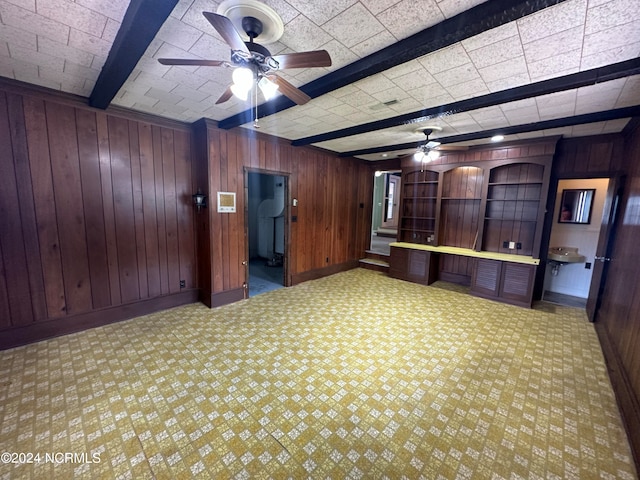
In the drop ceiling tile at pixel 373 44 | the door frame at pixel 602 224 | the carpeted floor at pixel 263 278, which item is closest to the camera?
the drop ceiling tile at pixel 373 44

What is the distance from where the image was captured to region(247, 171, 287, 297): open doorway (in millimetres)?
6270

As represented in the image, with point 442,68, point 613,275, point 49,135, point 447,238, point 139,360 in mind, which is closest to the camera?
point 442,68

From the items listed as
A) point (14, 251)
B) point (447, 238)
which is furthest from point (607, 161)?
point (14, 251)

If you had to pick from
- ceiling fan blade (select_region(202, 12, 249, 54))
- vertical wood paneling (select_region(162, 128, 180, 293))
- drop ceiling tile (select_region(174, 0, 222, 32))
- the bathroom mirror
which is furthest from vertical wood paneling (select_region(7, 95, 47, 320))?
the bathroom mirror

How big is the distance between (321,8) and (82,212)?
3.36m

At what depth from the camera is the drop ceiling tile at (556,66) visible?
73.0 inches

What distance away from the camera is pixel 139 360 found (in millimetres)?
2543

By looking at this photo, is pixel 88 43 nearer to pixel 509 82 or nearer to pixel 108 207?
pixel 108 207

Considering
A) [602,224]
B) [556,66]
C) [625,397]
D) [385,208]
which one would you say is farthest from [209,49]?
[385,208]

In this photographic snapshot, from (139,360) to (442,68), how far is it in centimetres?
381

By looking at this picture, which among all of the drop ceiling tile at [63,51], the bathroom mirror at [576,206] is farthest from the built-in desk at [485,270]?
the drop ceiling tile at [63,51]

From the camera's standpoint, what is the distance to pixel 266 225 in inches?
268

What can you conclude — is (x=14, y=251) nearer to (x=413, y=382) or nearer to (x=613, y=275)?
(x=413, y=382)

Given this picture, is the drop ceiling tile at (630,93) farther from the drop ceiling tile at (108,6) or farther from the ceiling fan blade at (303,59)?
the drop ceiling tile at (108,6)
